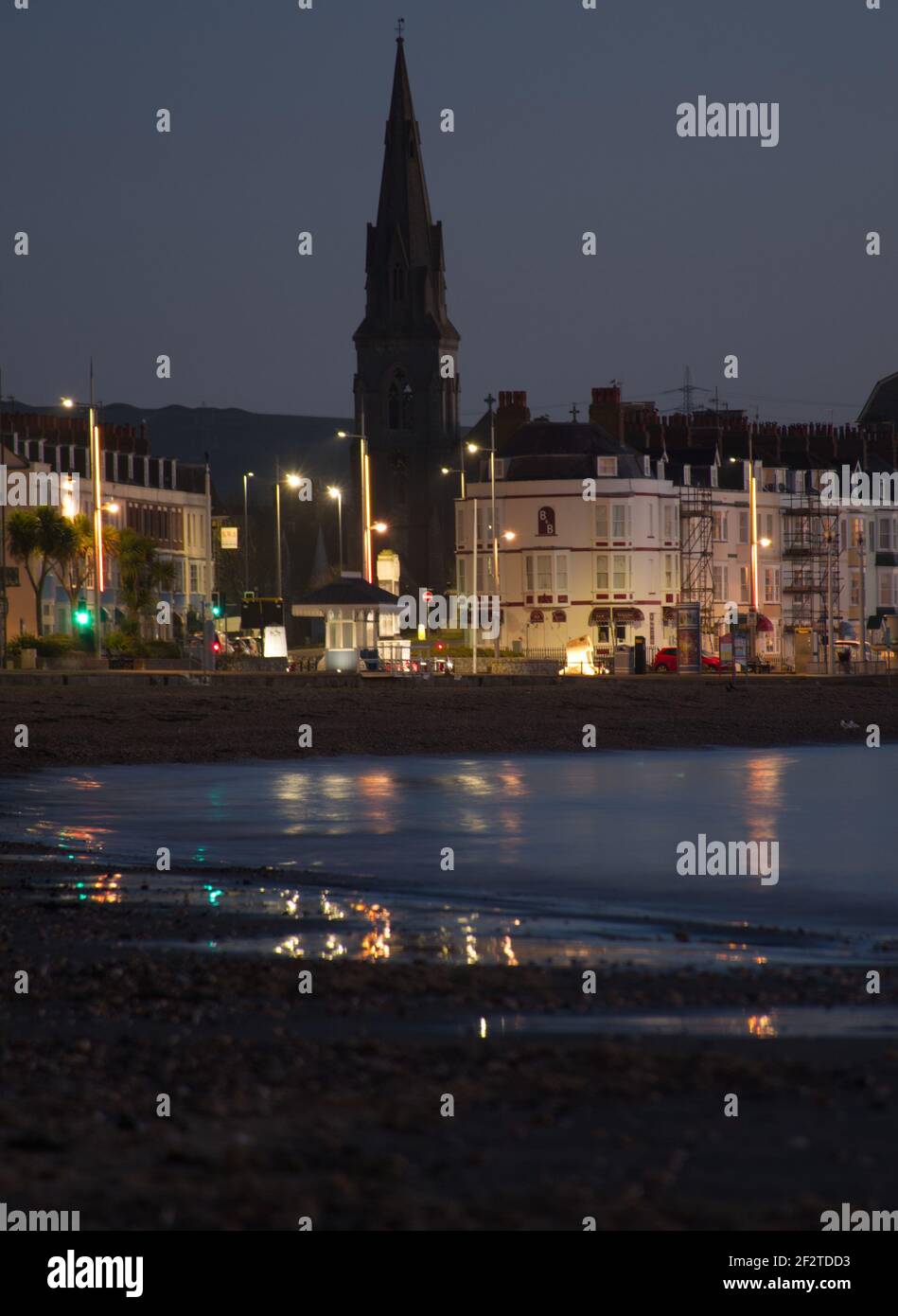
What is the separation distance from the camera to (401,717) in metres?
54.6

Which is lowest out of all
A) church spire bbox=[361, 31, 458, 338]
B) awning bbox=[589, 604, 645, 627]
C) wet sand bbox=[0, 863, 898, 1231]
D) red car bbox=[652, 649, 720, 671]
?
wet sand bbox=[0, 863, 898, 1231]

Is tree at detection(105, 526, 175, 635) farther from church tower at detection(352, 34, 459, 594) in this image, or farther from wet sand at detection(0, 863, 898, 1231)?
wet sand at detection(0, 863, 898, 1231)

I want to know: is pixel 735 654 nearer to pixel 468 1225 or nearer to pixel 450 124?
pixel 450 124

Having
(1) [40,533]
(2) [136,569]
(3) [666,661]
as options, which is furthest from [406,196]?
(3) [666,661]

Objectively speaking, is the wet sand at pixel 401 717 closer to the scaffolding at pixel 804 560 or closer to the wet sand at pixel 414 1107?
the wet sand at pixel 414 1107

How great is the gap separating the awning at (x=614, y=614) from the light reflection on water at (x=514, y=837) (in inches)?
2626

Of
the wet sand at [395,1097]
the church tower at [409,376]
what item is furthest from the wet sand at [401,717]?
the church tower at [409,376]

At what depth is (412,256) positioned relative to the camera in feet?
503

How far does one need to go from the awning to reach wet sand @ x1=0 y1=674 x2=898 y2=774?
1413 inches

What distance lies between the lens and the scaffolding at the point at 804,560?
124m

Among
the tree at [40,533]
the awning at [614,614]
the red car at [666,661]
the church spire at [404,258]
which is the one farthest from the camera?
the church spire at [404,258]

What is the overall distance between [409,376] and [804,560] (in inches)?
1631

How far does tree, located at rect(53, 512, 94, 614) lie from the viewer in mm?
91625

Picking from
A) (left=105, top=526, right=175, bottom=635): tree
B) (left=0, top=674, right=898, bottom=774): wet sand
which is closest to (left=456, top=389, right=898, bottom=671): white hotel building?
(left=105, top=526, right=175, bottom=635): tree
